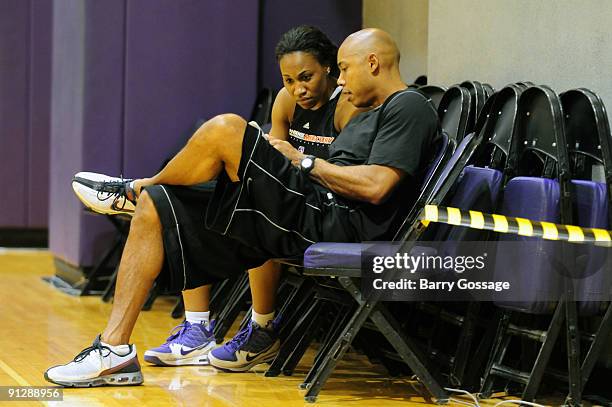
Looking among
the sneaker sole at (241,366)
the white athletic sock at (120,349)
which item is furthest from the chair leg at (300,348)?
the white athletic sock at (120,349)

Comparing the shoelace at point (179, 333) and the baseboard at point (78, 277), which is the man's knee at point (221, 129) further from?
the baseboard at point (78, 277)

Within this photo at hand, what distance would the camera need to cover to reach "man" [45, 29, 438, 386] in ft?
12.8

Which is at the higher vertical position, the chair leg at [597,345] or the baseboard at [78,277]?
the chair leg at [597,345]

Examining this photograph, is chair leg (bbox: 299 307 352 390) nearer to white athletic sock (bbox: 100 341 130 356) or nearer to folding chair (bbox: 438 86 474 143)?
white athletic sock (bbox: 100 341 130 356)

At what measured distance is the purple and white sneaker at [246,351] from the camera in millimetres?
4469

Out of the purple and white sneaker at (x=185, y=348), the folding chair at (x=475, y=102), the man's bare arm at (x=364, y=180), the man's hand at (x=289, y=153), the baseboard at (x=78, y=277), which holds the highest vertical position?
the folding chair at (x=475, y=102)

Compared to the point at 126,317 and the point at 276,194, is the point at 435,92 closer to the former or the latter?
the point at 276,194

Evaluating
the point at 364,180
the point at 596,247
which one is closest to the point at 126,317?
the point at 364,180

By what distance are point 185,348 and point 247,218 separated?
0.89m

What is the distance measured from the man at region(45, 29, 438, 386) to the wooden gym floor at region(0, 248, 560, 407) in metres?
0.18

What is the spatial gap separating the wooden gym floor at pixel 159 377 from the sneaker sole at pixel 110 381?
3 centimetres

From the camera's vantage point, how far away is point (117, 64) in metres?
6.86

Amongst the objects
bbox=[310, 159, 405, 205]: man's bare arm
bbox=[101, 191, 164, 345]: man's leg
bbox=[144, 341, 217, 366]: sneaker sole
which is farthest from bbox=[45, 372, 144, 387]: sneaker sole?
bbox=[310, 159, 405, 205]: man's bare arm

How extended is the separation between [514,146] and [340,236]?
2.63 feet
